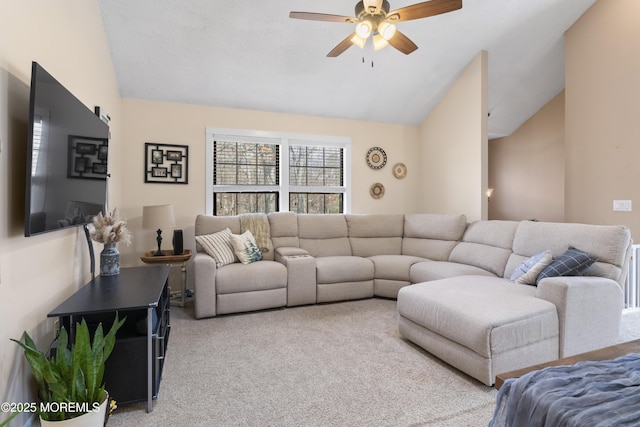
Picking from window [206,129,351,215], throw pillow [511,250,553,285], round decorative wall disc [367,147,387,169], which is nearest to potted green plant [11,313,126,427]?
throw pillow [511,250,553,285]

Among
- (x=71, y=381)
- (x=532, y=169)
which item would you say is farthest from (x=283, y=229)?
(x=532, y=169)

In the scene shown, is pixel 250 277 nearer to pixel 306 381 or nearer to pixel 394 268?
pixel 306 381

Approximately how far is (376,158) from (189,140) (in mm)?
2799

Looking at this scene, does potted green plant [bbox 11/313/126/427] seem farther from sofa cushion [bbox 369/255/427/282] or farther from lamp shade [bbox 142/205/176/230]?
sofa cushion [bbox 369/255/427/282]

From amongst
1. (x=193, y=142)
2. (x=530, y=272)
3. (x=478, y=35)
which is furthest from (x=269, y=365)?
(x=478, y=35)

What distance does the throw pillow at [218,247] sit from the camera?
11.5ft

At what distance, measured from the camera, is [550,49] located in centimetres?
429

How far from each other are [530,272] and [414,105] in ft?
10.4

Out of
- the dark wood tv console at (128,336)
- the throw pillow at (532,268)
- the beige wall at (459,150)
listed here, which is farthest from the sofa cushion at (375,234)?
the dark wood tv console at (128,336)

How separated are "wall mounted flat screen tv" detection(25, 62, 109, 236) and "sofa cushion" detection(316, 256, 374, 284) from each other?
226 cm

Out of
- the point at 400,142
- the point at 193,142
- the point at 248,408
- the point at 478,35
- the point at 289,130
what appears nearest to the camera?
the point at 248,408

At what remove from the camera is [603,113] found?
3.73m

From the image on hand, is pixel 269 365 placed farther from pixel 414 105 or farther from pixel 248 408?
pixel 414 105

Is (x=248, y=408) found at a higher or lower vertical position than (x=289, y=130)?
lower
